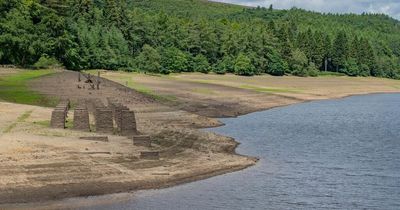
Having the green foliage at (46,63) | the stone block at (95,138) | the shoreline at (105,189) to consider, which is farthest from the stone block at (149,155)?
the green foliage at (46,63)

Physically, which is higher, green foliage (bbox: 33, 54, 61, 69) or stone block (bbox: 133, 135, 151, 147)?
green foliage (bbox: 33, 54, 61, 69)

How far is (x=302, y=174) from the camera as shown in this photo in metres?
31.2

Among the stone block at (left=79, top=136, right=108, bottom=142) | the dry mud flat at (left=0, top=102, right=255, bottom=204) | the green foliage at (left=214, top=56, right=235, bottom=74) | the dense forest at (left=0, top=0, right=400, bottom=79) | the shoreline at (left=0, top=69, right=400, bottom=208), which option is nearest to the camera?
the shoreline at (left=0, top=69, right=400, bottom=208)

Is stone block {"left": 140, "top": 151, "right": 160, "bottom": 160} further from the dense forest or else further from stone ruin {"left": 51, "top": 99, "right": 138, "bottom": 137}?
the dense forest

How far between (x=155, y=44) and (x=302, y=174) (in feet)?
320

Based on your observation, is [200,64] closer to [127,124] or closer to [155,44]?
[155,44]

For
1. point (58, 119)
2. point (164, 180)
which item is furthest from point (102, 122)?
point (164, 180)

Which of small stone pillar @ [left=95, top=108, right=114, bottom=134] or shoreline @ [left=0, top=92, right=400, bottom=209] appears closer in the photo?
shoreline @ [left=0, top=92, right=400, bottom=209]

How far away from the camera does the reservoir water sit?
2469cm

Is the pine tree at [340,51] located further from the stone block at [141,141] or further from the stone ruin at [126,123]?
the stone block at [141,141]

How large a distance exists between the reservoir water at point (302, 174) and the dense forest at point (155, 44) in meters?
42.6

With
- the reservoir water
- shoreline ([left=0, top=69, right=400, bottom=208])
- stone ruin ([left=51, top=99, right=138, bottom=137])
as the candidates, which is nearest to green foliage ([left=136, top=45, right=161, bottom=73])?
the reservoir water

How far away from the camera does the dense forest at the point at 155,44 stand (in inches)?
3570

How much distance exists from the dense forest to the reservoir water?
1679 inches
